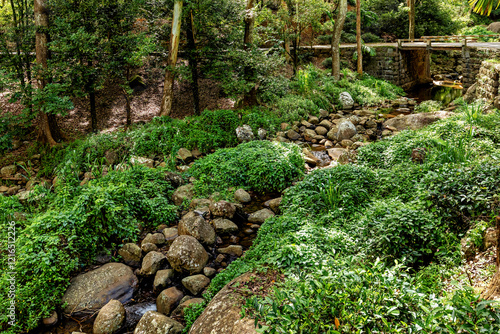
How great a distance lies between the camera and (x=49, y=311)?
4742mm

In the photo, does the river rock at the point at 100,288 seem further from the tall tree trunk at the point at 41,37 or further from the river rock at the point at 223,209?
the tall tree trunk at the point at 41,37

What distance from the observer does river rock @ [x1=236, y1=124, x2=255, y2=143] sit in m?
10.9

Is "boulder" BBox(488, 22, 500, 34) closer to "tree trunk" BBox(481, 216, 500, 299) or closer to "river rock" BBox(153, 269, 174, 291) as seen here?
"tree trunk" BBox(481, 216, 500, 299)

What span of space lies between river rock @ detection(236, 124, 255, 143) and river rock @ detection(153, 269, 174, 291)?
6032mm

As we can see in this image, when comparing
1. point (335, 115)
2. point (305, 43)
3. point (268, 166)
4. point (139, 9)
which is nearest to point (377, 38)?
point (305, 43)

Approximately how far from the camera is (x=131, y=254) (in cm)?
591

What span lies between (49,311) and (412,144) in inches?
287

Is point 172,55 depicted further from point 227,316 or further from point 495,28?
point 495,28

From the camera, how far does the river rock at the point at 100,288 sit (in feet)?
16.3

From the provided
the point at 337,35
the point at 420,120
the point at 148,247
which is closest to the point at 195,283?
the point at 148,247

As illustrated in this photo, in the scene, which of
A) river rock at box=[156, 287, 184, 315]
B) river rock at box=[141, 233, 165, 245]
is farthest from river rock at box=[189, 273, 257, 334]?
river rock at box=[141, 233, 165, 245]

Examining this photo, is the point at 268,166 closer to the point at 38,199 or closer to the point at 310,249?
the point at 310,249

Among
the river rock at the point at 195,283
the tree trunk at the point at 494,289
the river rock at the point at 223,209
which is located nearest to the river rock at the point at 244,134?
the river rock at the point at 223,209

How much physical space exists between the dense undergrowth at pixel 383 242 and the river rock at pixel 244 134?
13.4 ft
